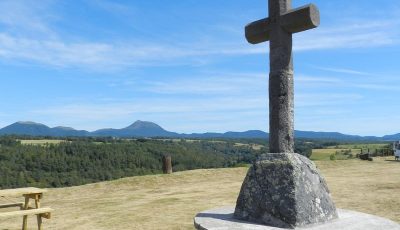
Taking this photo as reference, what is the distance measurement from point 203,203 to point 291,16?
8.53 m

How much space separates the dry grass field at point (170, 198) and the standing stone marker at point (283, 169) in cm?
423

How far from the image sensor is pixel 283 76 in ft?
20.0

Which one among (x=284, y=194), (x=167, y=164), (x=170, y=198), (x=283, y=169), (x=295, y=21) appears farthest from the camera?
(x=167, y=164)

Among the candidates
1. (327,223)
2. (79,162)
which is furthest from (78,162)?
(327,223)

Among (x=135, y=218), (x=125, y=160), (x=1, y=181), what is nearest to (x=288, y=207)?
(x=135, y=218)

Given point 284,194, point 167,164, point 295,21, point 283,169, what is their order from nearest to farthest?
point 284,194 < point 283,169 < point 295,21 < point 167,164

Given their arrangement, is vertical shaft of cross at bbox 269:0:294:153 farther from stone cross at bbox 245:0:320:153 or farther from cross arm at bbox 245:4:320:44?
cross arm at bbox 245:4:320:44

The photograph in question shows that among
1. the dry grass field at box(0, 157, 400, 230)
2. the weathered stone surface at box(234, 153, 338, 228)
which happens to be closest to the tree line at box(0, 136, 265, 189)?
the dry grass field at box(0, 157, 400, 230)

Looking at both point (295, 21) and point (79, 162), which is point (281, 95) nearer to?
point (295, 21)

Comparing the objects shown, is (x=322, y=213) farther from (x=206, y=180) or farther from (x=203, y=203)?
(x=206, y=180)

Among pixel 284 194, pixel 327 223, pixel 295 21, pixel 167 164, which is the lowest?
pixel 327 223

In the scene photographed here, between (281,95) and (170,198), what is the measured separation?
950cm

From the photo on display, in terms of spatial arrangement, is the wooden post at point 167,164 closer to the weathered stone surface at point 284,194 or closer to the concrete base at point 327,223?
the concrete base at point 327,223

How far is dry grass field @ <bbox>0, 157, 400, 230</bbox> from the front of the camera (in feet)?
36.1
